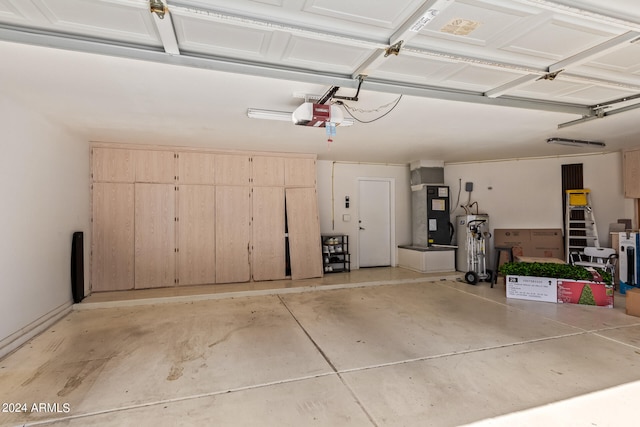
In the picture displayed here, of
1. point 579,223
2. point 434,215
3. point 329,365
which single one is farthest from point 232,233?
point 579,223

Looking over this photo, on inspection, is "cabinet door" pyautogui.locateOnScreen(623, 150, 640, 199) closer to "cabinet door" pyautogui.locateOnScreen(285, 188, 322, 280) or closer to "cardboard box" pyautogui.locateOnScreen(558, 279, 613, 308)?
"cardboard box" pyautogui.locateOnScreen(558, 279, 613, 308)

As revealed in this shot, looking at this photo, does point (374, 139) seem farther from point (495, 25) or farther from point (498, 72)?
point (495, 25)

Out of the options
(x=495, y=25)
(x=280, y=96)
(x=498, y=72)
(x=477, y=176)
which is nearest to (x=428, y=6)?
(x=495, y=25)

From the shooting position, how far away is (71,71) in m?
2.55

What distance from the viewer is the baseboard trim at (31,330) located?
9.96ft

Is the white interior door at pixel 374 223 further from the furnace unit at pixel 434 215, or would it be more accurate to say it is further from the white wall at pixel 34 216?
the white wall at pixel 34 216

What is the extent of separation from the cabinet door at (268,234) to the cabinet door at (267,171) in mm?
120

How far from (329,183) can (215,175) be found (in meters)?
2.42

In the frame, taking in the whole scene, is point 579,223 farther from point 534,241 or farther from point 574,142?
point 574,142

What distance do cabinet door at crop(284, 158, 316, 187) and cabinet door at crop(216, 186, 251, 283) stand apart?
0.88 m

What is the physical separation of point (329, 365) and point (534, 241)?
595 cm

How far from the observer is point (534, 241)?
6668 millimetres

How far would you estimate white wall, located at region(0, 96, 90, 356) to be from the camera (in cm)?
311

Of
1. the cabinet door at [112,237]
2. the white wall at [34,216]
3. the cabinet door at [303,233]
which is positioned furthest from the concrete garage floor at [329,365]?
the cabinet door at [303,233]
